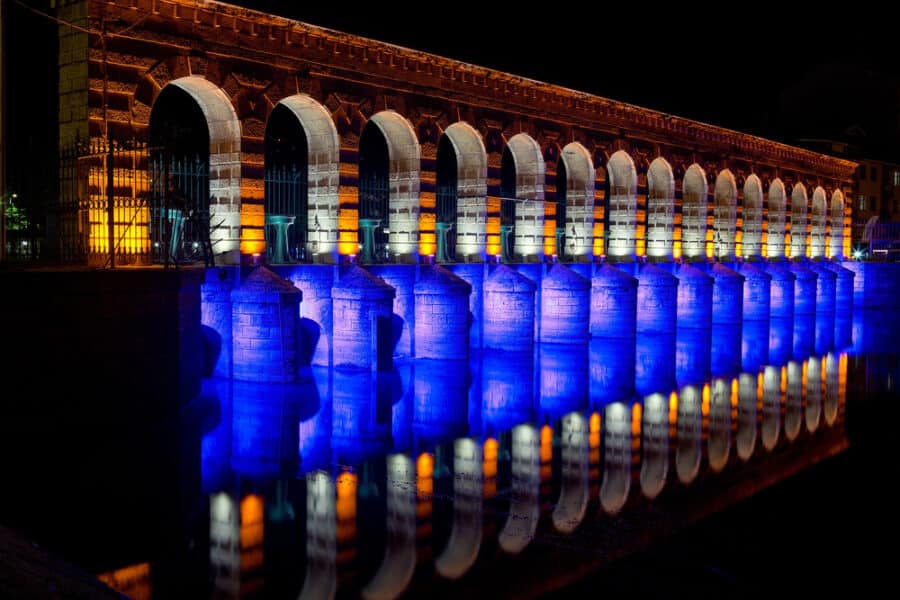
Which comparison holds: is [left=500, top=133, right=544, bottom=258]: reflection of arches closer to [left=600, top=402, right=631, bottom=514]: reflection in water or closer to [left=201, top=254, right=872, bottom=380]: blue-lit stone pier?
[left=201, top=254, right=872, bottom=380]: blue-lit stone pier

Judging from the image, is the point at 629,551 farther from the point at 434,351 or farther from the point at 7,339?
the point at 434,351

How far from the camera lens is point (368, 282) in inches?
749

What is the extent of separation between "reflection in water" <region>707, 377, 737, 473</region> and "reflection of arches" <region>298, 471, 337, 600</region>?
5.67m

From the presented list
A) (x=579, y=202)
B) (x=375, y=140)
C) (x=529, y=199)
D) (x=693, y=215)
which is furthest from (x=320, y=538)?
(x=693, y=215)

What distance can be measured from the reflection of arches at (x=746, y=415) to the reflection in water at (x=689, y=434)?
662 mm

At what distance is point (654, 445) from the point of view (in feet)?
44.8

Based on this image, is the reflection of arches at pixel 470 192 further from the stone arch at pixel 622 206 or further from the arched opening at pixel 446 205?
the stone arch at pixel 622 206

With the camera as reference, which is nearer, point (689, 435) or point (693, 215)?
point (689, 435)

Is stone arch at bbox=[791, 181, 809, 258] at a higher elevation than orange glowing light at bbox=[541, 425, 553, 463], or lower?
higher

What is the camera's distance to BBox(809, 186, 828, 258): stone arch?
4397 cm

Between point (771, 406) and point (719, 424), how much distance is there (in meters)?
2.68

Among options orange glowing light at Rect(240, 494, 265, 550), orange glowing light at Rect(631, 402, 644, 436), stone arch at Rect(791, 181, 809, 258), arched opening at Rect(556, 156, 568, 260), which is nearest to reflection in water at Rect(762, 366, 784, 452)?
orange glowing light at Rect(631, 402, 644, 436)

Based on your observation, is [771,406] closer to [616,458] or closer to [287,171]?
[616,458]

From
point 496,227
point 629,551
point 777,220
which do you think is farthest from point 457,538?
point 777,220
